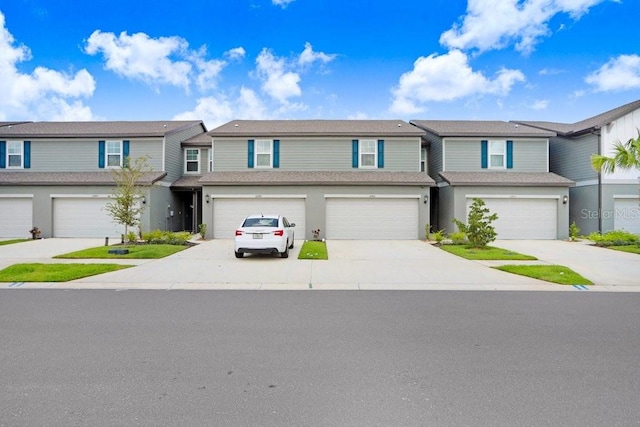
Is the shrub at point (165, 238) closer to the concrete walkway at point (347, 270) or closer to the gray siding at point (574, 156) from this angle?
the concrete walkway at point (347, 270)

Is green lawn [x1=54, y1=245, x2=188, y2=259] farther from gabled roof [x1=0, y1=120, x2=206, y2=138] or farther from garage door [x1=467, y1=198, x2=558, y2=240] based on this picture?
garage door [x1=467, y1=198, x2=558, y2=240]

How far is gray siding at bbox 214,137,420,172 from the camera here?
2147 centimetres

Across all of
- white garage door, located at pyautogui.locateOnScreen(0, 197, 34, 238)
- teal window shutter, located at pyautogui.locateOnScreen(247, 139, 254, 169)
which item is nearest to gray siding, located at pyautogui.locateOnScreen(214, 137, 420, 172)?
teal window shutter, located at pyautogui.locateOnScreen(247, 139, 254, 169)

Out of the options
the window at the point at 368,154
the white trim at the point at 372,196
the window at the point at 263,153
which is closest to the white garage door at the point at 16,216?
the window at the point at 263,153

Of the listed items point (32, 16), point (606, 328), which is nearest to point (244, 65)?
point (32, 16)

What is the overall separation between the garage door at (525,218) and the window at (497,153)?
2.47 meters

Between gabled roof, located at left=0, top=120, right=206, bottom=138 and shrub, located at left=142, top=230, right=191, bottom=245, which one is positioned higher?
gabled roof, located at left=0, top=120, right=206, bottom=138

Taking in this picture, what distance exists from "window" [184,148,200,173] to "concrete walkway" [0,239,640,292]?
910 cm

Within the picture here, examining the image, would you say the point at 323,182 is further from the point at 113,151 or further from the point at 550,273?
the point at 113,151

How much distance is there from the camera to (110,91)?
2391 centimetres

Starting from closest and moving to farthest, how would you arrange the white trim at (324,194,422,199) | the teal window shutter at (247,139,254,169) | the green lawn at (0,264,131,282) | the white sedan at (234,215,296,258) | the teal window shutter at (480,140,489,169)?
1. the green lawn at (0,264,131,282)
2. the white sedan at (234,215,296,258)
3. the white trim at (324,194,422,199)
4. the teal window shutter at (247,139,254,169)
5. the teal window shutter at (480,140,489,169)

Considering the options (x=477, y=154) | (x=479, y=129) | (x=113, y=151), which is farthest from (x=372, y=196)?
(x=113, y=151)

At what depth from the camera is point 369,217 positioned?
20266 mm

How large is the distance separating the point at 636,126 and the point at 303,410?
80.1 ft
